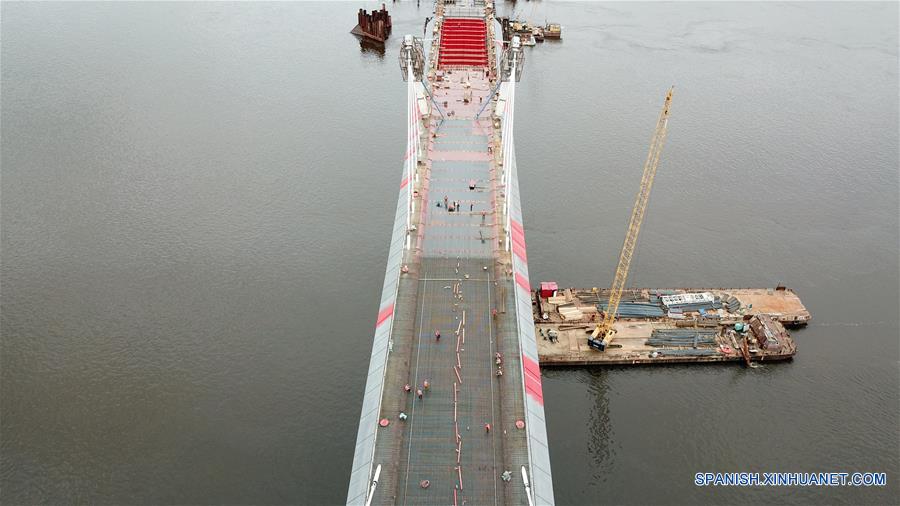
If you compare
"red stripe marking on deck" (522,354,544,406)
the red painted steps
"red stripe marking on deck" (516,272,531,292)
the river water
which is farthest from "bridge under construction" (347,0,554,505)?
the red painted steps

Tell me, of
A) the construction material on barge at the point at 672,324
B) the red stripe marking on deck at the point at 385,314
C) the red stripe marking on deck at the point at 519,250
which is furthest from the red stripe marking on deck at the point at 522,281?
the red stripe marking on deck at the point at 385,314

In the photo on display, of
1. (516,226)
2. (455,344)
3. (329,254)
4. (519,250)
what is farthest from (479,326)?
(329,254)

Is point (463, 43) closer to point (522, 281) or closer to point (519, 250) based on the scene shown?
point (519, 250)

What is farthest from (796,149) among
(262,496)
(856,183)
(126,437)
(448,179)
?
(126,437)

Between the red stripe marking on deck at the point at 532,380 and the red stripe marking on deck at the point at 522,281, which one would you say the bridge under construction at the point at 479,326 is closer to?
the red stripe marking on deck at the point at 532,380

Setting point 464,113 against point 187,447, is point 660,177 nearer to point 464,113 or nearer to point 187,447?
point 464,113
